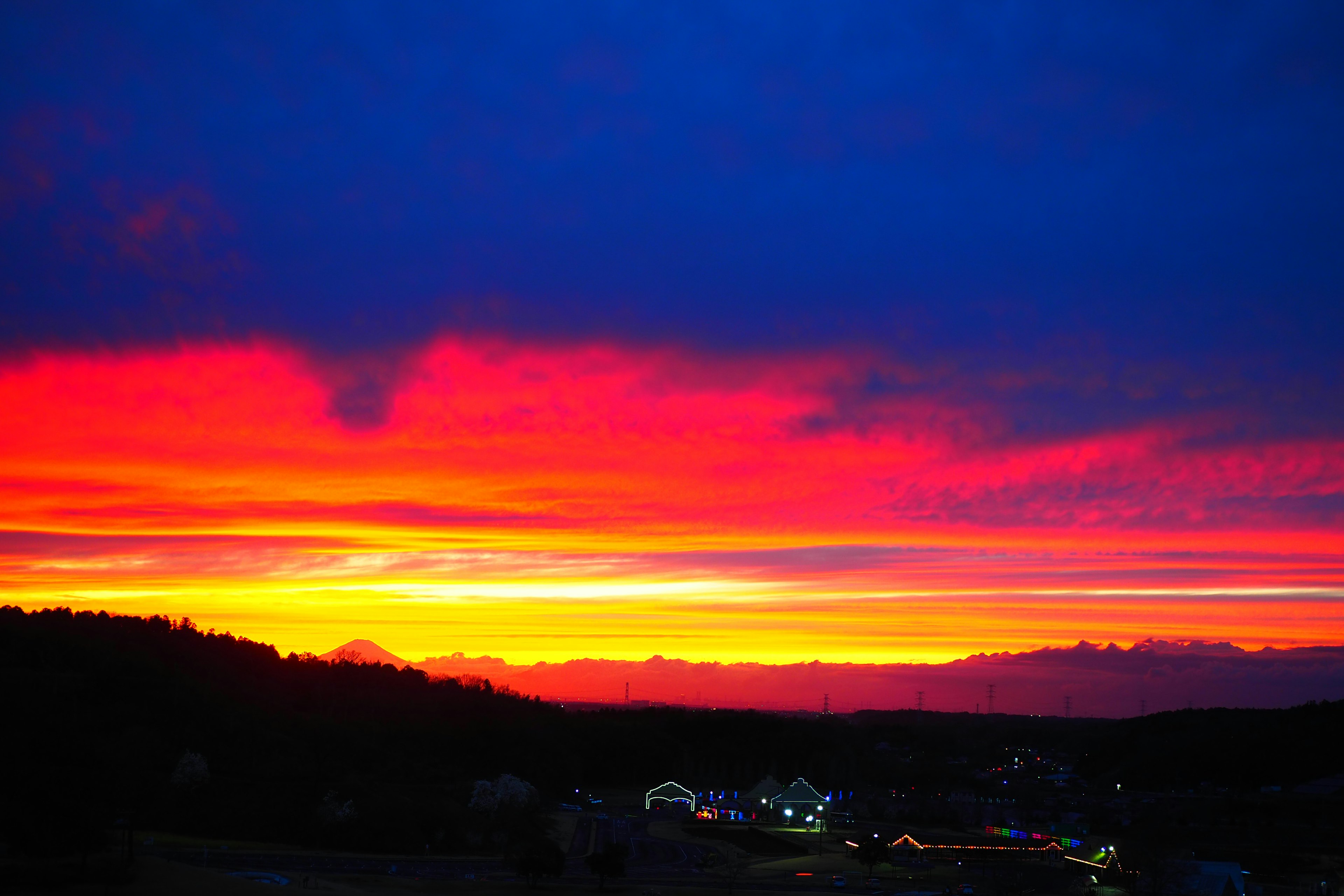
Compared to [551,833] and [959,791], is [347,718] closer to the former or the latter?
[551,833]

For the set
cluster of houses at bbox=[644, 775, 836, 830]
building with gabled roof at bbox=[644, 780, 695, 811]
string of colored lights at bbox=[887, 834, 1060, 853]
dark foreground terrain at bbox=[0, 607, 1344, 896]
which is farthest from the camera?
building with gabled roof at bbox=[644, 780, 695, 811]

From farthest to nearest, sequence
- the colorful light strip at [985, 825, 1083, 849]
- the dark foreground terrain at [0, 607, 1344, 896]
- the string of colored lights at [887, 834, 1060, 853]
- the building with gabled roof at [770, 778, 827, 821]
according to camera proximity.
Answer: the building with gabled roof at [770, 778, 827, 821], the colorful light strip at [985, 825, 1083, 849], the string of colored lights at [887, 834, 1060, 853], the dark foreground terrain at [0, 607, 1344, 896]

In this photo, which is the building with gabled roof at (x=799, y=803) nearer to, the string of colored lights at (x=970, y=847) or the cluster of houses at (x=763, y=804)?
the cluster of houses at (x=763, y=804)

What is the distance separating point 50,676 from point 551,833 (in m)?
35.0

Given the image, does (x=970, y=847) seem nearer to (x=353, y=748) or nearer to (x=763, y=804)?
(x=763, y=804)

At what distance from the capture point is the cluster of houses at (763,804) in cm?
6912

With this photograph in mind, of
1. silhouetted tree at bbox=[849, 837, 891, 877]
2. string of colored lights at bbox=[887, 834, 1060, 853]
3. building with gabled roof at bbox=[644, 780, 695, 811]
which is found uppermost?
silhouetted tree at bbox=[849, 837, 891, 877]

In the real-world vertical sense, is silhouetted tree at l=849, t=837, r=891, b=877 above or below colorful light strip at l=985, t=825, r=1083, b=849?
above

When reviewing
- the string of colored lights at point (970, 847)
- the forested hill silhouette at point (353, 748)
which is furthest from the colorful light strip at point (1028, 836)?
the forested hill silhouette at point (353, 748)

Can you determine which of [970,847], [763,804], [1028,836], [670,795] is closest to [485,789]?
[670,795]

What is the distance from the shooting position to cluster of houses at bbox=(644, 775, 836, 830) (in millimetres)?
69125

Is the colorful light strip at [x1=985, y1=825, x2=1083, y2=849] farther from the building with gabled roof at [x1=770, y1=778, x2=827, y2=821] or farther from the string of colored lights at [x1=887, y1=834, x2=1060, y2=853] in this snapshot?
the building with gabled roof at [x1=770, y1=778, x2=827, y2=821]

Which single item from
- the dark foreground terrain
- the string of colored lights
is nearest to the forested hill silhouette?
the dark foreground terrain

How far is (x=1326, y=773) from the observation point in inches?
3273
